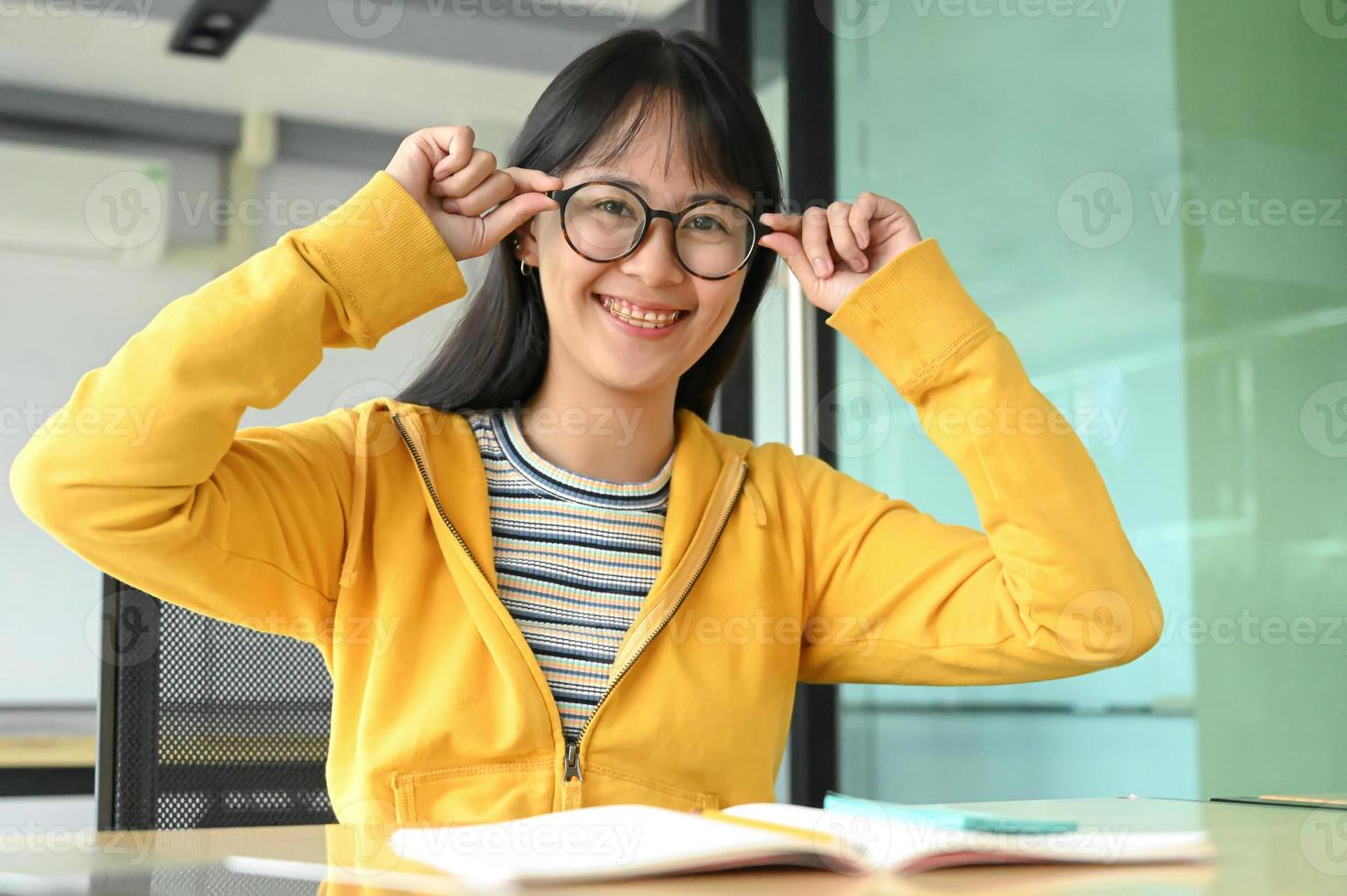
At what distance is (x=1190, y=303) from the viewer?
218cm

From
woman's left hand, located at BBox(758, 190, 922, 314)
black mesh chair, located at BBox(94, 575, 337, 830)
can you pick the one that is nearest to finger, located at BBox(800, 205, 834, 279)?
woman's left hand, located at BBox(758, 190, 922, 314)

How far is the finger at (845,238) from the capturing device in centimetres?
128

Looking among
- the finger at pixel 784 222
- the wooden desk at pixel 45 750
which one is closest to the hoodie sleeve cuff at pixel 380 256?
the finger at pixel 784 222

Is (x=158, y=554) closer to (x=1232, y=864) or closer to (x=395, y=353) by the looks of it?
(x=1232, y=864)

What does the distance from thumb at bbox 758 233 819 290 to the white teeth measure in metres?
0.12

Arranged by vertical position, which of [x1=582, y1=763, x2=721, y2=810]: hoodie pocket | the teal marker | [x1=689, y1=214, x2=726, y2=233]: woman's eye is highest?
[x1=689, y1=214, x2=726, y2=233]: woman's eye

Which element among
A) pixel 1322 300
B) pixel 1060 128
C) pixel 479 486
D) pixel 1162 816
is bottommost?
pixel 1162 816

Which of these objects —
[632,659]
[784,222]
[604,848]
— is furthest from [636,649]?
[604,848]

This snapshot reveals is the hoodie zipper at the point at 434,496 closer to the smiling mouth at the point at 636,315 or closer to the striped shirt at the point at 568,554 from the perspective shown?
the striped shirt at the point at 568,554

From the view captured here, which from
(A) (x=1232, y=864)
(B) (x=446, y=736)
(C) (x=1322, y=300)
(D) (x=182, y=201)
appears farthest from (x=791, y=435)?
(A) (x=1232, y=864)

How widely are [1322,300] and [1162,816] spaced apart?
1.26 meters

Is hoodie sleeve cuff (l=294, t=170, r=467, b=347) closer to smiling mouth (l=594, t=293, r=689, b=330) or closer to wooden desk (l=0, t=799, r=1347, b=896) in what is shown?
smiling mouth (l=594, t=293, r=689, b=330)

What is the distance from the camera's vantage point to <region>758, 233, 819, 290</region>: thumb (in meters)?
1.30

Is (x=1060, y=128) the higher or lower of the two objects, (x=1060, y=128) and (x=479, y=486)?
the higher
